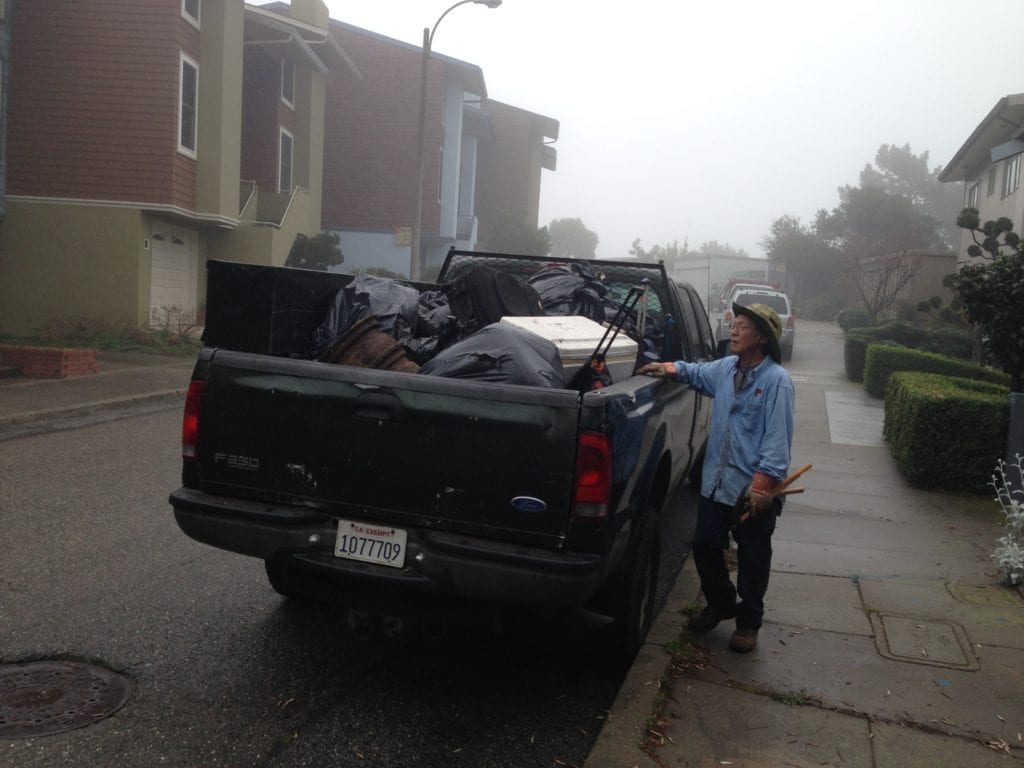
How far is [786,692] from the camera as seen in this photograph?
4.07 meters

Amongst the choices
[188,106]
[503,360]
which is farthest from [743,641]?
[188,106]

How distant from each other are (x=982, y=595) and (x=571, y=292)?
299 cm

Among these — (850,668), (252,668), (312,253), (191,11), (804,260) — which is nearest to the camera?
(252,668)

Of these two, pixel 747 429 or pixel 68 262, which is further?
pixel 68 262

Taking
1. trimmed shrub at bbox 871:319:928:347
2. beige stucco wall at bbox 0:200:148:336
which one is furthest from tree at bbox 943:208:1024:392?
beige stucco wall at bbox 0:200:148:336

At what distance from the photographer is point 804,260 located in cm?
4997

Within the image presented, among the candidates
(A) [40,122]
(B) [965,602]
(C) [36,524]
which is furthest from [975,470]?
(A) [40,122]

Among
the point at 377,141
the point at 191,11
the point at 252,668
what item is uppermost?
the point at 191,11

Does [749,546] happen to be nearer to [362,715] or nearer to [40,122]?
[362,715]

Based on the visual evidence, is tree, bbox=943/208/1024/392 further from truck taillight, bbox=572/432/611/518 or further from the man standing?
truck taillight, bbox=572/432/611/518

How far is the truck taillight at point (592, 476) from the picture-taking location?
3432mm

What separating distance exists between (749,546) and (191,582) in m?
3.03

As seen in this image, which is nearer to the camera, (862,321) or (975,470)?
(975,470)

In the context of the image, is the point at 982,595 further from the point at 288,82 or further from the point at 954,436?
the point at 288,82
